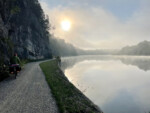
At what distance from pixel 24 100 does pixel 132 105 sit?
10119 mm

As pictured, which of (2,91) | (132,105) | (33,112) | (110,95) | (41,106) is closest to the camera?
(33,112)

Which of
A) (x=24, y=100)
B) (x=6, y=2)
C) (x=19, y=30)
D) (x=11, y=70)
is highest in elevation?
(x=6, y=2)

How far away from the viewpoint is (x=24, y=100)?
7.30 m

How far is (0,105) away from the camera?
6.61m

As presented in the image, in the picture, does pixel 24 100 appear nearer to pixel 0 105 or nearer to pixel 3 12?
pixel 0 105

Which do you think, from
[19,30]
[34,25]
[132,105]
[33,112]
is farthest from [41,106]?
[34,25]

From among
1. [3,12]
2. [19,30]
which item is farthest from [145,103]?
[19,30]

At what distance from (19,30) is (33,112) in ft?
119

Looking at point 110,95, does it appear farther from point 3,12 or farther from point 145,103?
point 3,12

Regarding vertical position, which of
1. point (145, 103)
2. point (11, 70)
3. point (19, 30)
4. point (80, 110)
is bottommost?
point (145, 103)

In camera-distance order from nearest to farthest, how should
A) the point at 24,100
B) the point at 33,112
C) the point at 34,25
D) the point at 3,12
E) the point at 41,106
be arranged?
1. the point at 33,112
2. the point at 41,106
3. the point at 24,100
4. the point at 3,12
5. the point at 34,25

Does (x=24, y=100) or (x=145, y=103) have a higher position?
(x=24, y=100)

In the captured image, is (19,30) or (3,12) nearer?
(3,12)

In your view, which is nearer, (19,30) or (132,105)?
(132,105)
